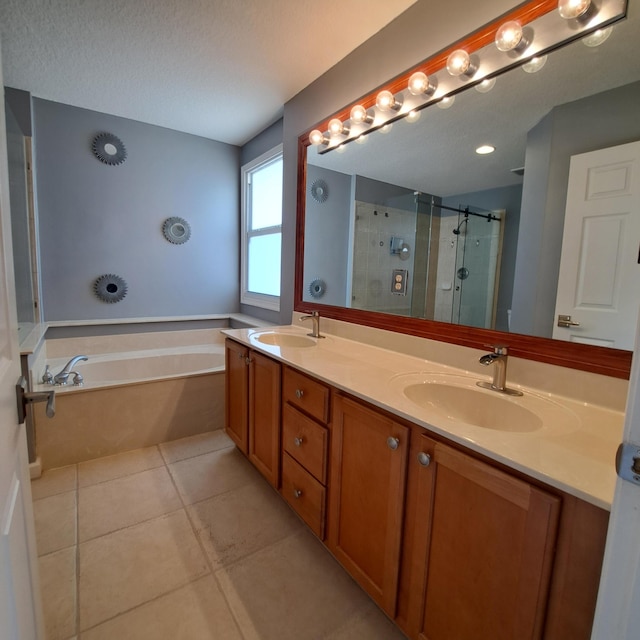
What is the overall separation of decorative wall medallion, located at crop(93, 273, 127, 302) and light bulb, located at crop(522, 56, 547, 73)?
3.08m

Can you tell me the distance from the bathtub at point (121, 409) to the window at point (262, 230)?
3.26ft

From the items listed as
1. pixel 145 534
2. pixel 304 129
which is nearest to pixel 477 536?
pixel 145 534

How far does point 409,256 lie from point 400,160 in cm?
50

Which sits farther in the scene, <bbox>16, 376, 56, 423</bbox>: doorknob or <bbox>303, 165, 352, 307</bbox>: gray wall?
<bbox>303, 165, 352, 307</bbox>: gray wall

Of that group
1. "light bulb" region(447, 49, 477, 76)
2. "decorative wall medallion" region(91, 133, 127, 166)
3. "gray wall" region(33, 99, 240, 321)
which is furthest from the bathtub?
"light bulb" region(447, 49, 477, 76)

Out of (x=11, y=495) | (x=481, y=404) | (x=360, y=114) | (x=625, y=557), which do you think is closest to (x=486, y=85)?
(x=360, y=114)

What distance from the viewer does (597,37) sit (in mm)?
1051

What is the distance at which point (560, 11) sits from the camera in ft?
3.55

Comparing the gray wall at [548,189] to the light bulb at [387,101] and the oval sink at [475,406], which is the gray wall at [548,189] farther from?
the light bulb at [387,101]

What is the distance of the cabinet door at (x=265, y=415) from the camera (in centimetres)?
169

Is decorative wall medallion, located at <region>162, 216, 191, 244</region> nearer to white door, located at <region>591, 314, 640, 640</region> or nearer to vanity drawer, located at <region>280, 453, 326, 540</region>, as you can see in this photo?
vanity drawer, located at <region>280, 453, 326, 540</region>

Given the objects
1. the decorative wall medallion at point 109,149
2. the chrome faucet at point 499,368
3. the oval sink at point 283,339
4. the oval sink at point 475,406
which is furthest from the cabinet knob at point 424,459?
the decorative wall medallion at point 109,149

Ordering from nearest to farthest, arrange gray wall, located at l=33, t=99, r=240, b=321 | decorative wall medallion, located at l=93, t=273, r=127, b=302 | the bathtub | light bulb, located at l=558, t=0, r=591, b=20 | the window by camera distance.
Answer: light bulb, located at l=558, t=0, r=591, b=20, the bathtub, gray wall, located at l=33, t=99, r=240, b=321, decorative wall medallion, located at l=93, t=273, r=127, b=302, the window

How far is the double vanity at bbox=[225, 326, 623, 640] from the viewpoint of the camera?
0.71m
